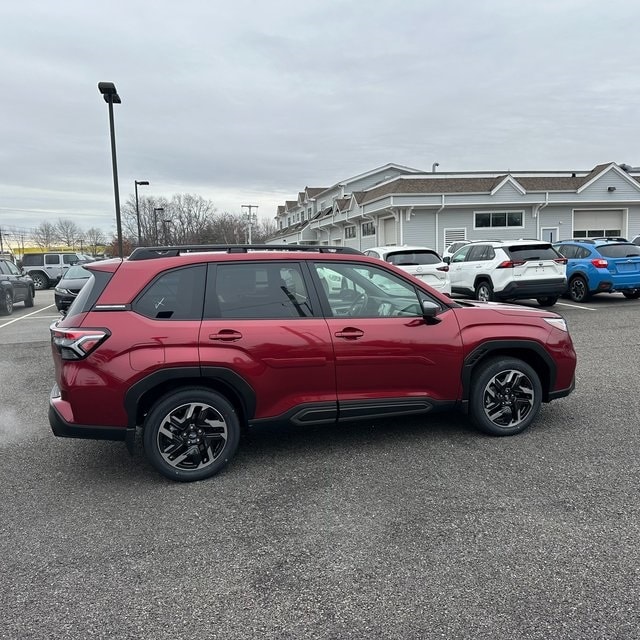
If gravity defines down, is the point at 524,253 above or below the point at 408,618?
above

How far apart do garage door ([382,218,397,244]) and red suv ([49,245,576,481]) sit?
1014 inches

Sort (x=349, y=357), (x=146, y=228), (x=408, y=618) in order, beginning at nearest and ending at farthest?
1. (x=408, y=618)
2. (x=349, y=357)
3. (x=146, y=228)

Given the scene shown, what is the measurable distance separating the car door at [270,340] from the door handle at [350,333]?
0.09m

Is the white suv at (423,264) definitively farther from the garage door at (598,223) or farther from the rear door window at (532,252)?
the garage door at (598,223)

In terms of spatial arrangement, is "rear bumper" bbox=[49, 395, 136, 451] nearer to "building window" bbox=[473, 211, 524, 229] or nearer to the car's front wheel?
the car's front wheel

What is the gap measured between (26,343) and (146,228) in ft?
171

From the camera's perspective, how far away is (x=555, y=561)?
2.81 m

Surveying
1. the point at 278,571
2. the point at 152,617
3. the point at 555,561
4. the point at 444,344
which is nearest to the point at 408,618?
the point at 278,571

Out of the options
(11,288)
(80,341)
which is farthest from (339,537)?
(11,288)

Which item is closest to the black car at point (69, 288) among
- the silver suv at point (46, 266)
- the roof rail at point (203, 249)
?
the roof rail at point (203, 249)

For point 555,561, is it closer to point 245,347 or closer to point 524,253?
point 245,347

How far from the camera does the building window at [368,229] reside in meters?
33.2

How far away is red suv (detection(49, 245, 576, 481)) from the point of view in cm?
372

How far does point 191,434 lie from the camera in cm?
385
